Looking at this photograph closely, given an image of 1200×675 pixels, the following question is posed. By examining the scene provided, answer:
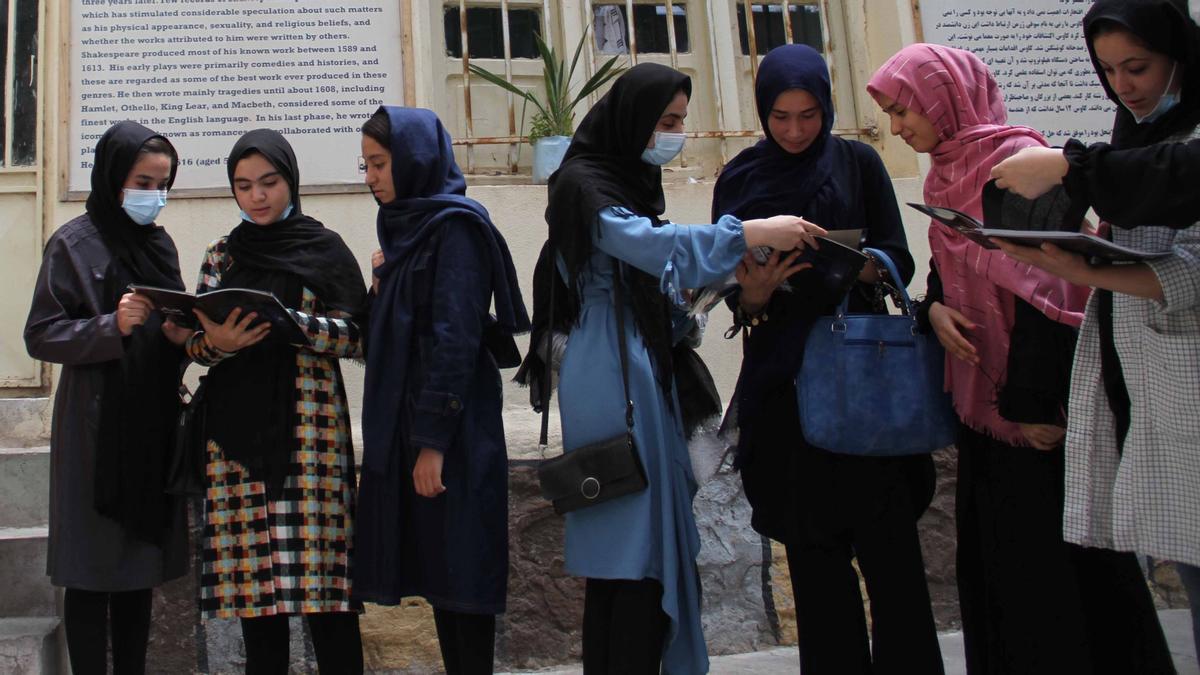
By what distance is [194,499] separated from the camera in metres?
3.47

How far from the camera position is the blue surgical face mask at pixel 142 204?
114 inches

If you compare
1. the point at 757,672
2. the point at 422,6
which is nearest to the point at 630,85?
the point at 757,672

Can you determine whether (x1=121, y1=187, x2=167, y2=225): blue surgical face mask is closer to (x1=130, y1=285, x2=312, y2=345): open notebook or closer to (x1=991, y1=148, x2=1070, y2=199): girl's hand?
(x1=130, y1=285, x2=312, y2=345): open notebook

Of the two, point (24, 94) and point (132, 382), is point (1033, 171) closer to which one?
point (132, 382)

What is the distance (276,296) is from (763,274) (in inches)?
48.5

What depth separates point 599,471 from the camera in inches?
92.8

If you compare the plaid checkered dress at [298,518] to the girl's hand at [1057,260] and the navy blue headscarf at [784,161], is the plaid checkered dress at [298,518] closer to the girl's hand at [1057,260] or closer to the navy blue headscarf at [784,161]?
the navy blue headscarf at [784,161]

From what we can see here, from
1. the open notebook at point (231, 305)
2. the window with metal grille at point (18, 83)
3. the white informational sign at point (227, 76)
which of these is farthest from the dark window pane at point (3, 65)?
the open notebook at point (231, 305)

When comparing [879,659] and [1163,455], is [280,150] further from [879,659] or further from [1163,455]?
[1163,455]

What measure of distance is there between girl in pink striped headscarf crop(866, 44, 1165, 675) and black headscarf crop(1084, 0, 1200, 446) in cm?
19

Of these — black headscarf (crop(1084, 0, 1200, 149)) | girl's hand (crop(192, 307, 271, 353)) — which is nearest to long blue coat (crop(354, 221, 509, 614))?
girl's hand (crop(192, 307, 271, 353))

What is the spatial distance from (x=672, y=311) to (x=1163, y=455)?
3.60 feet

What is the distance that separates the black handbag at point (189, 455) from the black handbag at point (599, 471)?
95cm

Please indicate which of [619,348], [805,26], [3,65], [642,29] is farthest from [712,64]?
[3,65]
